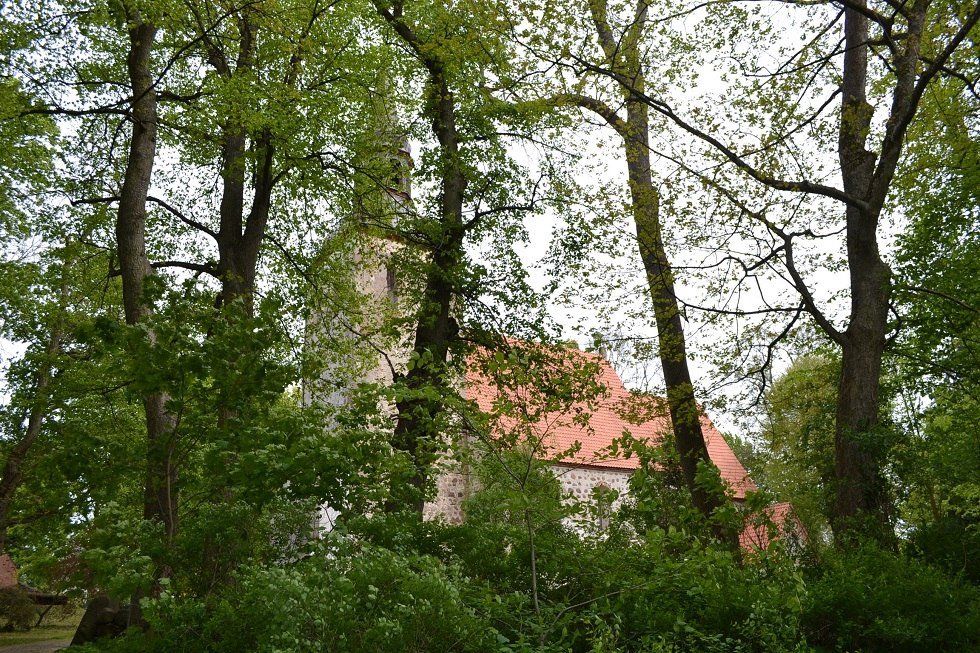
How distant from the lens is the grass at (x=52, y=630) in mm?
20578

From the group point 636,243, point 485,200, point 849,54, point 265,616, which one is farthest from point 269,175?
point 265,616

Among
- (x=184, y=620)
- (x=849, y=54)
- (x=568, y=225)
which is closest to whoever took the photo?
(x=184, y=620)

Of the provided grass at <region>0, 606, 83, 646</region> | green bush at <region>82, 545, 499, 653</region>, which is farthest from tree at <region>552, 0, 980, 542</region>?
grass at <region>0, 606, 83, 646</region>

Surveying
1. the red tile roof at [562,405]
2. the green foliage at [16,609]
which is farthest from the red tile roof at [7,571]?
the red tile roof at [562,405]

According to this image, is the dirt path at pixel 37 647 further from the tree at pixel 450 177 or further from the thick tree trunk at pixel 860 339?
the thick tree trunk at pixel 860 339

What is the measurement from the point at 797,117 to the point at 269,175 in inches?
317

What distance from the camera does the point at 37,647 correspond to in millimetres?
17719

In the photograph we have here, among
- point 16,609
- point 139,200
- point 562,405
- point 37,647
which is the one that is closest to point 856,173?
point 562,405

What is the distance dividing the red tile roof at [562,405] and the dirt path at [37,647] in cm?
981

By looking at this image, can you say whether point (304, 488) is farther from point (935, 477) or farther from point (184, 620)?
point (935, 477)

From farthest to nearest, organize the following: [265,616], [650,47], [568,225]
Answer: [568,225], [650,47], [265,616]

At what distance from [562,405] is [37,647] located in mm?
14664

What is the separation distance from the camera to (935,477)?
34.1 feet

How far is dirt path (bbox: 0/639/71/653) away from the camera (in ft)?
55.0
